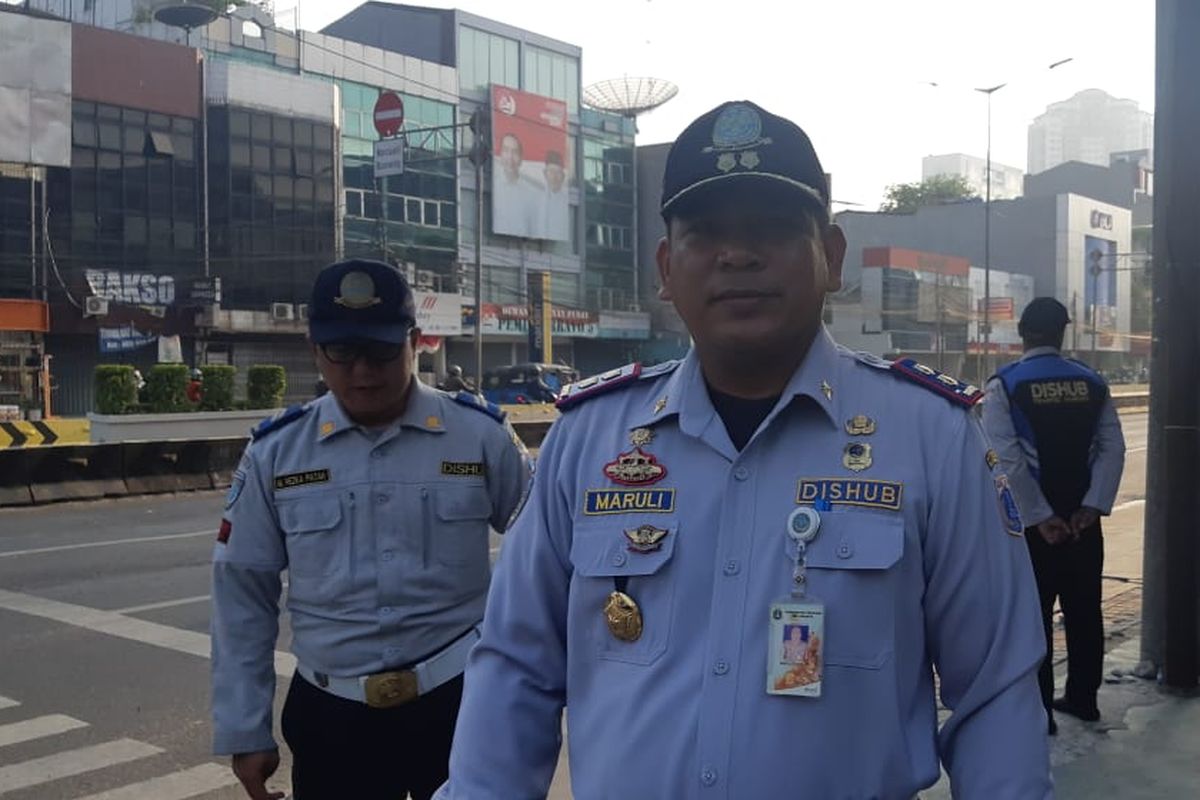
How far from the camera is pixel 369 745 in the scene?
9.50ft

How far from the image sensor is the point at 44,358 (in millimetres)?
33281

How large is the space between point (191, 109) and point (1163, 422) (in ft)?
123

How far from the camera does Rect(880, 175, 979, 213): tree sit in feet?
307

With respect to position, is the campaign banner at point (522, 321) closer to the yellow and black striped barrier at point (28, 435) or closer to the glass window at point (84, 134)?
the glass window at point (84, 134)

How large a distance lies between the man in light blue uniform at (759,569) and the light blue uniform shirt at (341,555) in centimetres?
101

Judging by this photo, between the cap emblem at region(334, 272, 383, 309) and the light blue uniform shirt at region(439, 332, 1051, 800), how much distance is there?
1.18m

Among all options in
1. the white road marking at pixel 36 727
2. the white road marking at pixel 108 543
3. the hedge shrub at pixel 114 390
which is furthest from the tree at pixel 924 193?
the white road marking at pixel 36 727

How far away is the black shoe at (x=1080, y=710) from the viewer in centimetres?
539

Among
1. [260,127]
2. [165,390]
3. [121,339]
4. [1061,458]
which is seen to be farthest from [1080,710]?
[260,127]

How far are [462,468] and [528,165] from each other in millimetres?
49862

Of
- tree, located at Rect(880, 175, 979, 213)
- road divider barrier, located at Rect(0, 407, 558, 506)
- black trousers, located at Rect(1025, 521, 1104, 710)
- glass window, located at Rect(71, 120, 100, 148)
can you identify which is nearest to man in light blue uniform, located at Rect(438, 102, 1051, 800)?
black trousers, located at Rect(1025, 521, 1104, 710)

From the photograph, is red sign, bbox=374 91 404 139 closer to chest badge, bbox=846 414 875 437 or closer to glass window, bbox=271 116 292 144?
glass window, bbox=271 116 292 144

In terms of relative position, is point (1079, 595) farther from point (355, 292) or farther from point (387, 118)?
point (387, 118)

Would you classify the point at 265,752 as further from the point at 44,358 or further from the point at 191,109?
the point at 191,109
